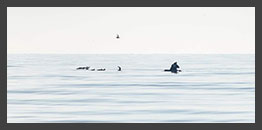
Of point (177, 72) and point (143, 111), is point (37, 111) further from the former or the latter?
point (177, 72)

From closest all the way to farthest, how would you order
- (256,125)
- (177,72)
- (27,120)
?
(256,125), (27,120), (177,72)

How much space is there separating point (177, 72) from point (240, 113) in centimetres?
3642

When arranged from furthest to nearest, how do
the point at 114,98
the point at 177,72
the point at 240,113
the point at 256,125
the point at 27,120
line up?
the point at 177,72 → the point at 114,98 → the point at 240,113 → the point at 27,120 → the point at 256,125

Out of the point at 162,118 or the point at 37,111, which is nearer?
the point at 162,118

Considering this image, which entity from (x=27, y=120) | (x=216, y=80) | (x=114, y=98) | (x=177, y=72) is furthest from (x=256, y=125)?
(x=177, y=72)

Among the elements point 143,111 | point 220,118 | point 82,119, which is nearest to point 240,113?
point 220,118

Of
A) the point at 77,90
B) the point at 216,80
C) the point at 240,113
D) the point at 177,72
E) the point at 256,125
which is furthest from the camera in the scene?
the point at 177,72

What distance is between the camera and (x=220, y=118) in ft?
98.0

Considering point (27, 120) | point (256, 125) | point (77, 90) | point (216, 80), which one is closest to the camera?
point (256, 125)

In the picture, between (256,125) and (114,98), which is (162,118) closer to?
(256,125)

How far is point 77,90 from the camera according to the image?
144 feet

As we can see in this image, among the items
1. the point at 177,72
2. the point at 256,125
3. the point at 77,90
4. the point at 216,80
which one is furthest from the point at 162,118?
the point at 177,72

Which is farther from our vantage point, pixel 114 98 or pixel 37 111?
pixel 114 98

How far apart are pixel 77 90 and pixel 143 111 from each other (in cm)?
1222
